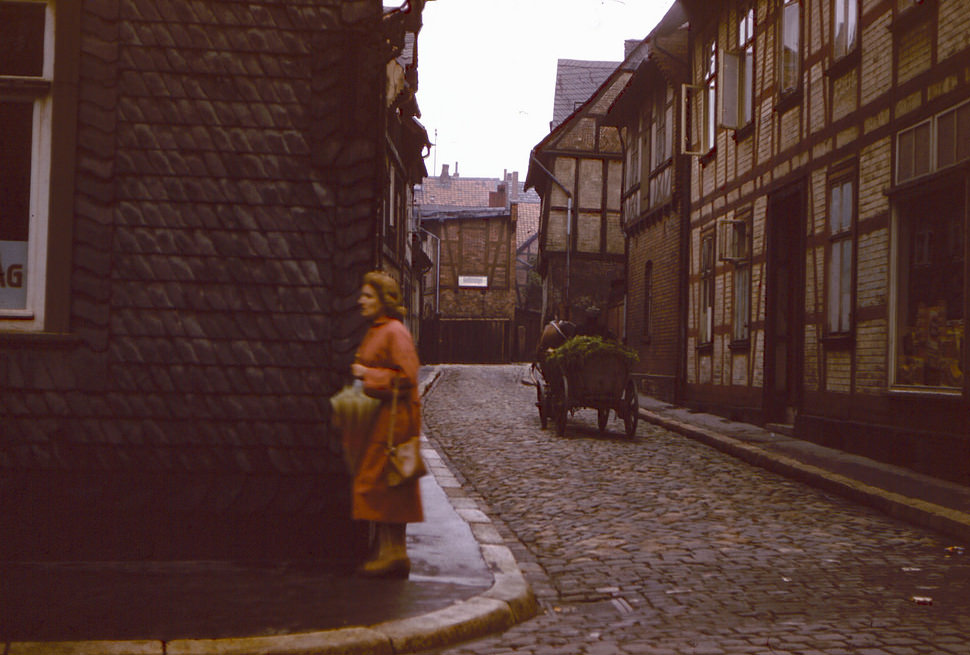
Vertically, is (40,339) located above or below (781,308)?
below

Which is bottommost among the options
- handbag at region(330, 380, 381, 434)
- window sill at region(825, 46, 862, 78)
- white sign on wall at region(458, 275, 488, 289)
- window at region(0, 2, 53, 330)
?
handbag at region(330, 380, 381, 434)

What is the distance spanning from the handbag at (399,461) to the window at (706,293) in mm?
13261

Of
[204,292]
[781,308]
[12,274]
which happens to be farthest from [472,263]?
[12,274]

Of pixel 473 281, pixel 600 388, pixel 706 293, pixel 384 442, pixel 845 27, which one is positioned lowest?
pixel 384 442

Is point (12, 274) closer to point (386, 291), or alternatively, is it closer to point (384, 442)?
point (386, 291)

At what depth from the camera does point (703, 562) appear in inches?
273

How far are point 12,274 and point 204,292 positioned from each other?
3.56 ft

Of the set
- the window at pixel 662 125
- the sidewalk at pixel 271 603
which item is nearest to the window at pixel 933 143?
the sidewalk at pixel 271 603

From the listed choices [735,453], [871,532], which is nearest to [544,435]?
[735,453]

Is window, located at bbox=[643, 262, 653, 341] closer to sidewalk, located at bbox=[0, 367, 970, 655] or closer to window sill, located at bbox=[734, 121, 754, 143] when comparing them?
window sill, located at bbox=[734, 121, 754, 143]

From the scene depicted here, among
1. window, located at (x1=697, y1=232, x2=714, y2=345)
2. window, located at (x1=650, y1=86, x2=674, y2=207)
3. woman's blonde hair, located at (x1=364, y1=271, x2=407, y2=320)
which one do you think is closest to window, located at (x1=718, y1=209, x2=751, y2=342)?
window, located at (x1=697, y1=232, x2=714, y2=345)

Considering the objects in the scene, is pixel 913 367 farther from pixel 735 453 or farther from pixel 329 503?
pixel 329 503

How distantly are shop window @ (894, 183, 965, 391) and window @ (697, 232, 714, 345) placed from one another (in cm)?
732

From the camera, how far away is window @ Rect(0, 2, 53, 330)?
21.1 feet
